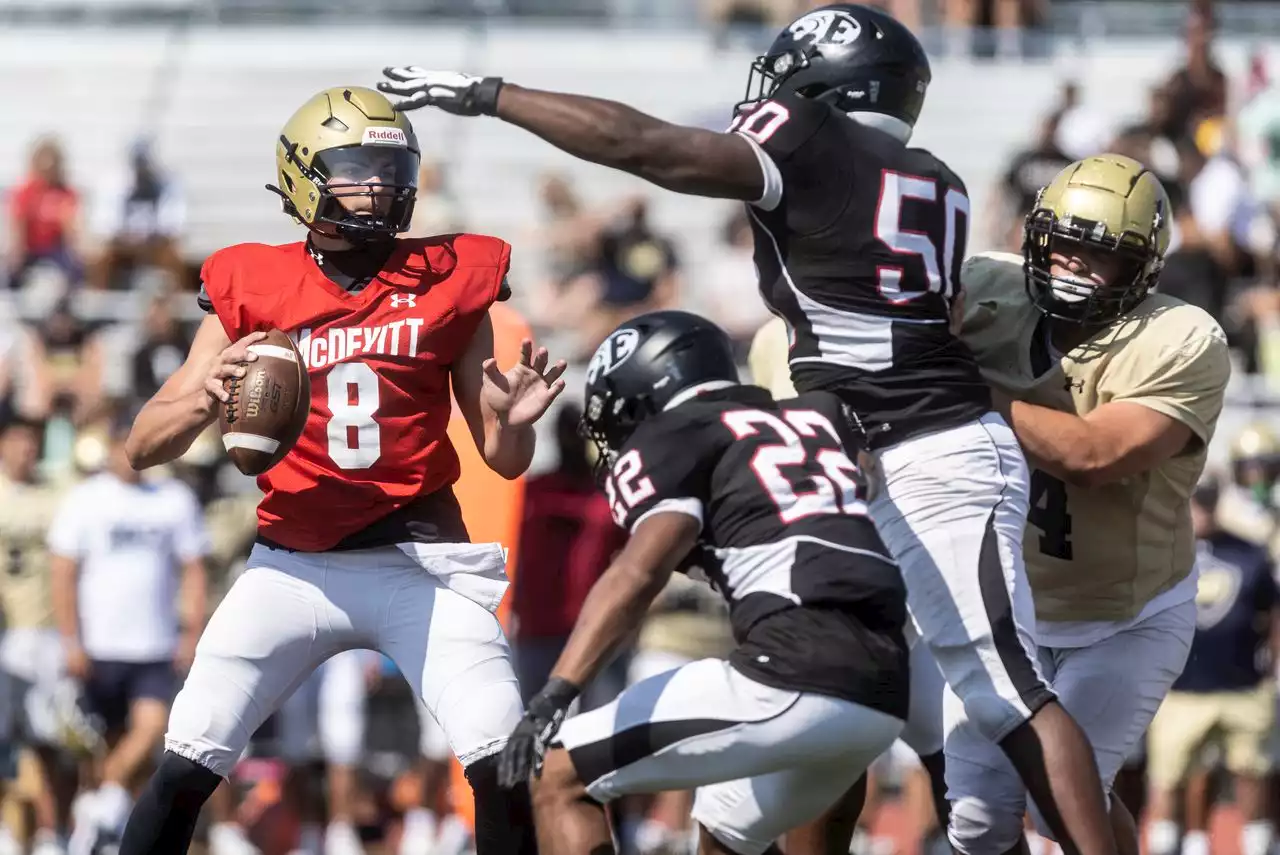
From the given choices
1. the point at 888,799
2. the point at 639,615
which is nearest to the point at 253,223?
the point at 888,799

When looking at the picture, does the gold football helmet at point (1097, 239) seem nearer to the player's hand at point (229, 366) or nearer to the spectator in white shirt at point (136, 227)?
the player's hand at point (229, 366)

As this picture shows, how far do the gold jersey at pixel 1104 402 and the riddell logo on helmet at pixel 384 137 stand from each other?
152 centimetres

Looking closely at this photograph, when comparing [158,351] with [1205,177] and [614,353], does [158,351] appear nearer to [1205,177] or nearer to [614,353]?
[1205,177]

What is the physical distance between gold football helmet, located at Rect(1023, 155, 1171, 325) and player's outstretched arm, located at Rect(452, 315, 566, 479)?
126 cm

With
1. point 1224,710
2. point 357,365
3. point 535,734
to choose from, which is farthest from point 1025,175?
point 535,734

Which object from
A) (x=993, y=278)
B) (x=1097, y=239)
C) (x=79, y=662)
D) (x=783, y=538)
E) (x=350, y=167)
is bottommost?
(x=79, y=662)

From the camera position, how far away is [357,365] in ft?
16.7

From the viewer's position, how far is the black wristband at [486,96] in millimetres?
4719

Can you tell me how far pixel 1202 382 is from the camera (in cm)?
532

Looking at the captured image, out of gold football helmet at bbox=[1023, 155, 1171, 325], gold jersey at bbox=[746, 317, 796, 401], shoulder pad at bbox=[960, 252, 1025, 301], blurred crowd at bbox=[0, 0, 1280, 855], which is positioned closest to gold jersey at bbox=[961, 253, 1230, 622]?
shoulder pad at bbox=[960, 252, 1025, 301]

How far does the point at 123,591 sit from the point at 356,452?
4.86m

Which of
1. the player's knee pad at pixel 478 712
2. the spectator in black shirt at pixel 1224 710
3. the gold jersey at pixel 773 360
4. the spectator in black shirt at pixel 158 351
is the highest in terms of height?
the gold jersey at pixel 773 360

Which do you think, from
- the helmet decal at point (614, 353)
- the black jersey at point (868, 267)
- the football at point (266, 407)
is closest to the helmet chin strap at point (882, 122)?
the black jersey at point (868, 267)

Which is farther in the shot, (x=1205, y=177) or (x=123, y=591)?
(x=1205, y=177)
